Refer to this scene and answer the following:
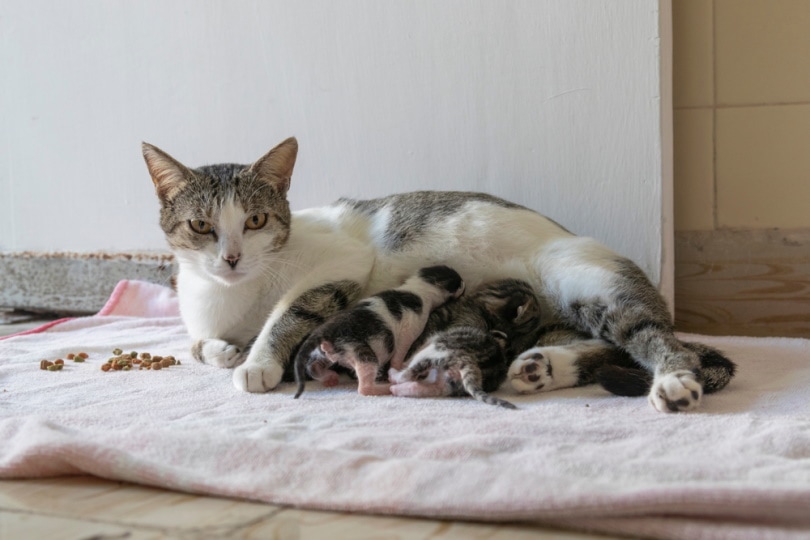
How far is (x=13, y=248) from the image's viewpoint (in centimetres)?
394

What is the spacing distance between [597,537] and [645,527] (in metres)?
0.07

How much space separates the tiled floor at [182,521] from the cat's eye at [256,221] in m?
1.03

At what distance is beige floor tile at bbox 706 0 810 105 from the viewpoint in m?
2.76

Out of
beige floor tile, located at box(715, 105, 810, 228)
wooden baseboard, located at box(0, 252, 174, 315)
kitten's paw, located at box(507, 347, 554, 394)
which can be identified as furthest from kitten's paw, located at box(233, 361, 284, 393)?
beige floor tile, located at box(715, 105, 810, 228)

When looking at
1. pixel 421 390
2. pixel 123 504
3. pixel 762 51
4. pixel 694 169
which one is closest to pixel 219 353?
pixel 421 390

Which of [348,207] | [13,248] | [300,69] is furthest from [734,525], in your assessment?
[13,248]

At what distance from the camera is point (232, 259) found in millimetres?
2203

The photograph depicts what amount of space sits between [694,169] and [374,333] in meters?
1.54

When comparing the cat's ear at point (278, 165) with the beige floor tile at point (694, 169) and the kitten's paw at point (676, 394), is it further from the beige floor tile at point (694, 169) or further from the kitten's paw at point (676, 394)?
the beige floor tile at point (694, 169)

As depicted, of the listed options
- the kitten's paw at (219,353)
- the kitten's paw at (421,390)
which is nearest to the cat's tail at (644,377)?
the kitten's paw at (421,390)

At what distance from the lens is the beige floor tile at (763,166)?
2814mm

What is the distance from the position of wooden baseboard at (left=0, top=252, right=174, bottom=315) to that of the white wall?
78 millimetres

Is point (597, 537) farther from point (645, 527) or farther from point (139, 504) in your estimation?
point (139, 504)

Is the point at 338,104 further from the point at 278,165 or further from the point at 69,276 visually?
the point at 69,276
